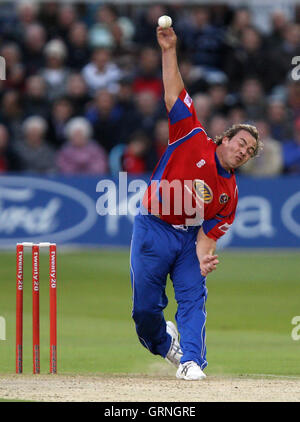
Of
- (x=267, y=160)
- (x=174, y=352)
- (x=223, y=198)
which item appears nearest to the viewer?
(x=223, y=198)

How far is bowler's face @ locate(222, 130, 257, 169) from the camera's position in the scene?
26.2 ft

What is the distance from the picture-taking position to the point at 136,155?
57.2 feet

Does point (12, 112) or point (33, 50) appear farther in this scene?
point (33, 50)

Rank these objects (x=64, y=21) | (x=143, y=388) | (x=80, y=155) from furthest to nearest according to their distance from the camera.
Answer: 1. (x=64, y=21)
2. (x=80, y=155)
3. (x=143, y=388)

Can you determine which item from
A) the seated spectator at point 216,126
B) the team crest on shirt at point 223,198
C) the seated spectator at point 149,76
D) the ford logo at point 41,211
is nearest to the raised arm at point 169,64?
the team crest on shirt at point 223,198

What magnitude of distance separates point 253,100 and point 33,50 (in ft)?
13.2

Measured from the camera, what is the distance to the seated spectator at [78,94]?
1803 cm

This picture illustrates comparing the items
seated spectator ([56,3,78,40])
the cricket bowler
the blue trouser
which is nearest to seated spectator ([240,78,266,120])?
seated spectator ([56,3,78,40])

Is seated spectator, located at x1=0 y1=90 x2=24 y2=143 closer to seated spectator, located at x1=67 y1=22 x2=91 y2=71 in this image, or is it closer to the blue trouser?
seated spectator, located at x1=67 y1=22 x2=91 y2=71

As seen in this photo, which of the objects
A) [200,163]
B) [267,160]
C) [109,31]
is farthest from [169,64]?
[109,31]

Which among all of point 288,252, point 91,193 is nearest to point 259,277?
point 288,252

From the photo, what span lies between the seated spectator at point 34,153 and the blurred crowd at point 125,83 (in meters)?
0.02

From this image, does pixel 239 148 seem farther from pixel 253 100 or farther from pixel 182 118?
pixel 253 100

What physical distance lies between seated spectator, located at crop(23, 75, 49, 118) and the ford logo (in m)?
1.40
